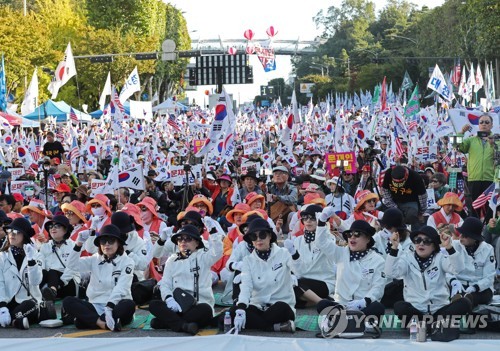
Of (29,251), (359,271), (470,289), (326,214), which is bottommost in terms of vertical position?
(470,289)

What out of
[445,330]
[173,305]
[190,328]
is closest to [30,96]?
[173,305]

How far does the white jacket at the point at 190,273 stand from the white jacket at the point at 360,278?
131cm

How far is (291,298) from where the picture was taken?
9.83 m

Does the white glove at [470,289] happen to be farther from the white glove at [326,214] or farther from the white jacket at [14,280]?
the white jacket at [14,280]

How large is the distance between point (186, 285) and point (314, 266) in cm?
188

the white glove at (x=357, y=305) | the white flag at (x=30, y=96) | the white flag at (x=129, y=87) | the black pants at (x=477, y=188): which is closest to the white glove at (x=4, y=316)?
the white glove at (x=357, y=305)

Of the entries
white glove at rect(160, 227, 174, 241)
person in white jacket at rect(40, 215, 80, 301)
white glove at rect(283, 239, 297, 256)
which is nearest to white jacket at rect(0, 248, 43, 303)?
person in white jacket at rect(40, 215, 80, 301)

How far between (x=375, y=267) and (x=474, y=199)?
5737mm

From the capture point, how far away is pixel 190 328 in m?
9.57

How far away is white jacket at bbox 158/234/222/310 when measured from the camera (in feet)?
32.9

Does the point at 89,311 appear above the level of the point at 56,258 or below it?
below

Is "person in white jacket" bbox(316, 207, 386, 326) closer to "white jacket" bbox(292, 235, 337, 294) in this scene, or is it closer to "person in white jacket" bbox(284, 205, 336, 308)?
"person in white jacket" bbox(284, 205, 336, 308)

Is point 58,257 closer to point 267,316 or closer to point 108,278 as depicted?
point 108,278

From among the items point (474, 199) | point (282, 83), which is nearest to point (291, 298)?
point (474, 199)
